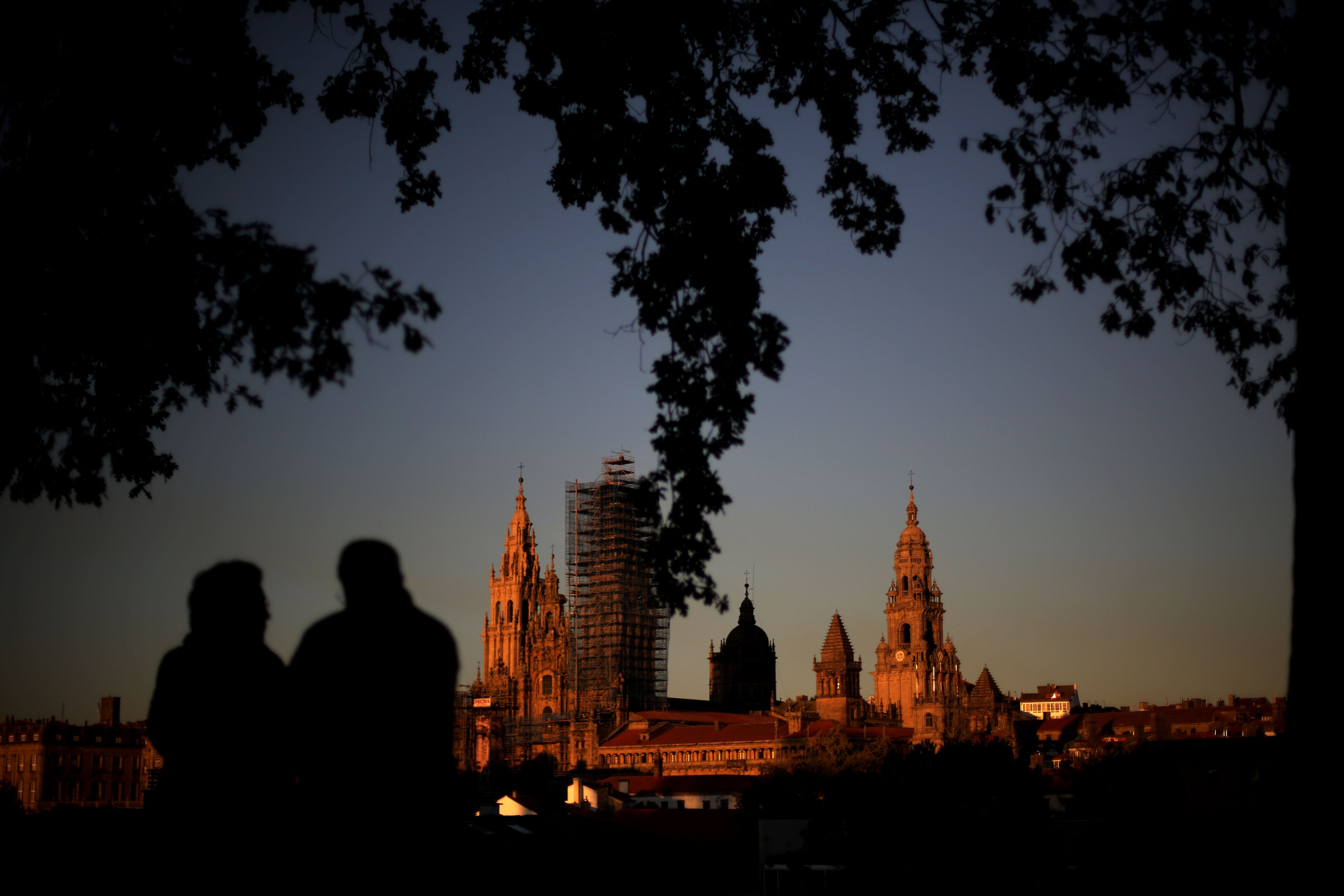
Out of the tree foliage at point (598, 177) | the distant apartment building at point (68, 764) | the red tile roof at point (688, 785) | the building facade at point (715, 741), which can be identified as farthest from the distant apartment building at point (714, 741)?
the tree foliage at point (598, 177)

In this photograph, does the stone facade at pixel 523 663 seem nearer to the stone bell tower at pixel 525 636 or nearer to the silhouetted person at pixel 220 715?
the stone bell tower at pixel 525 636

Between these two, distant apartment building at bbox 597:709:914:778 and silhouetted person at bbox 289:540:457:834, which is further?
distant apartment building at bbox 597:709:914:778

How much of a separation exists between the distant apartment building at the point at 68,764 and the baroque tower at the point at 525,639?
63755mm

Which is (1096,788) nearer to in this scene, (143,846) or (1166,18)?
(1166,18)

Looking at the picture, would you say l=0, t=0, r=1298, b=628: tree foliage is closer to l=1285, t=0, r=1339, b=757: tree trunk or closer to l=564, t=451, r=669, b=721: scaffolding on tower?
l=1285, t=0, r=1339, b=757: tree trunk

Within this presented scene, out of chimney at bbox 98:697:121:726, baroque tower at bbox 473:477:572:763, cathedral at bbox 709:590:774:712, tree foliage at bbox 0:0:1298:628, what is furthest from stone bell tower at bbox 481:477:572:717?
tree foliage at bbox 0:0:1298:628

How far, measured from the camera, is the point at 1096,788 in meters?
51.1

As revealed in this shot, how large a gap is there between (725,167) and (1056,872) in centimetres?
2428

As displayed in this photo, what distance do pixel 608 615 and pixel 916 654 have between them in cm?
2834

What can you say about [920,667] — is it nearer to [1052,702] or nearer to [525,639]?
[525,639]

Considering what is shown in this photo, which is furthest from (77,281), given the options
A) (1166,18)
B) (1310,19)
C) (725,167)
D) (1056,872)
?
(1056,872)

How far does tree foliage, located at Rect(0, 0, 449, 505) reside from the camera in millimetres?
9492

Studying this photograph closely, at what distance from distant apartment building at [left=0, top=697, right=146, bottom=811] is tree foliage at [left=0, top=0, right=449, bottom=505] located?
28748 mm

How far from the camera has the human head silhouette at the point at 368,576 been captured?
6.04m
